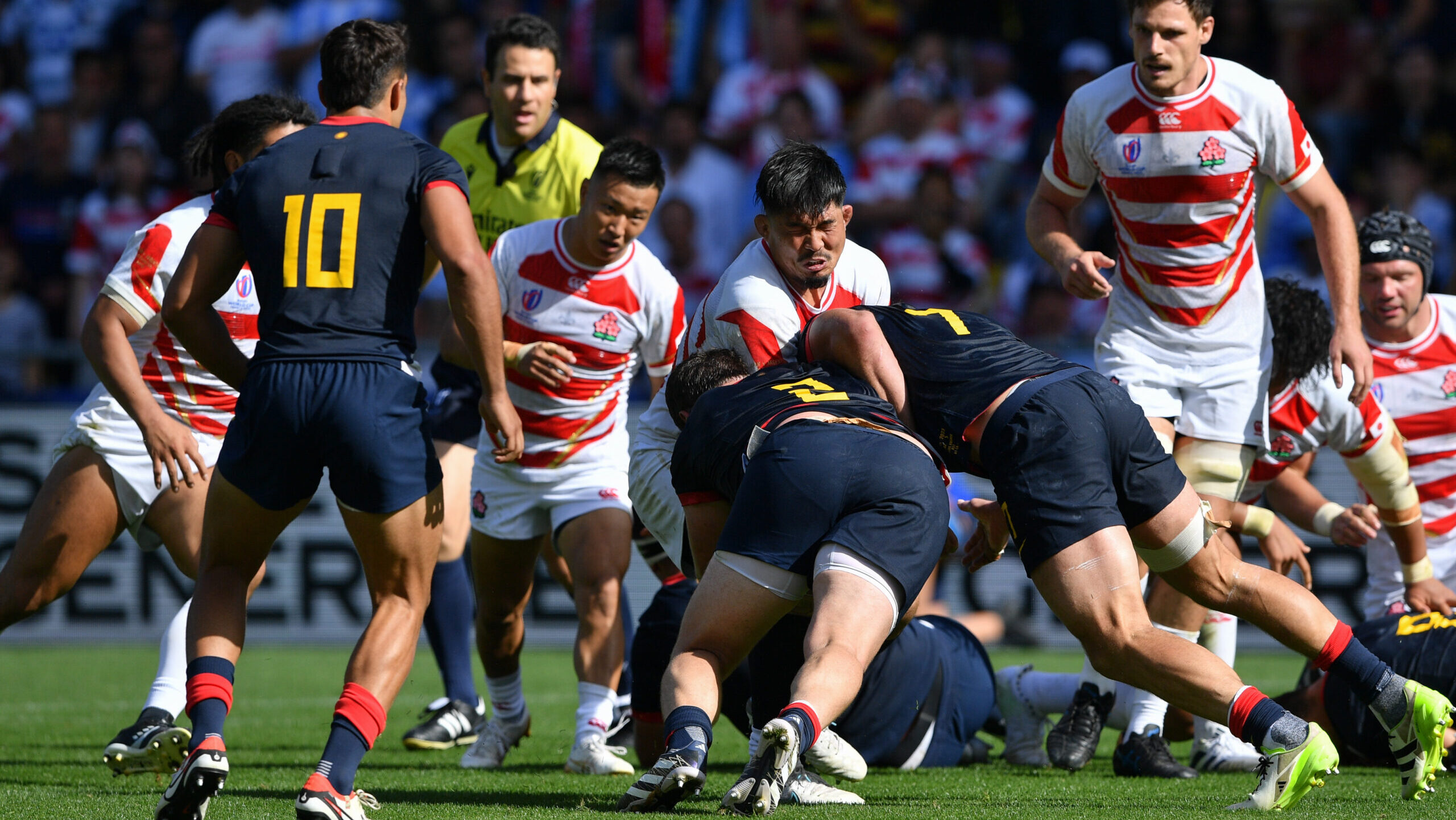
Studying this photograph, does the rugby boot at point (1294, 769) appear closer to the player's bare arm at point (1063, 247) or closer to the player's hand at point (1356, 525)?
the player's bare arm at point (1063, 247)

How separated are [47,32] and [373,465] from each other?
13.0 metres

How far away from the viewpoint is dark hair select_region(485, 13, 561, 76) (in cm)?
678

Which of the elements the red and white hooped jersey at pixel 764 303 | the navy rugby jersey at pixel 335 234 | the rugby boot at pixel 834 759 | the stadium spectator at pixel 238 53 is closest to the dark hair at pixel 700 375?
the red and white hooped jersey at pixel 764 303

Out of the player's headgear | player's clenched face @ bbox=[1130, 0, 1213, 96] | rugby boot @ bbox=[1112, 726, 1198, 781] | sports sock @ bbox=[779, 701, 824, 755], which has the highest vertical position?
player's clenched face @ bbox=[1130, 0, 1213, 96]

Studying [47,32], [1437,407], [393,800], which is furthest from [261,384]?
[47,32]

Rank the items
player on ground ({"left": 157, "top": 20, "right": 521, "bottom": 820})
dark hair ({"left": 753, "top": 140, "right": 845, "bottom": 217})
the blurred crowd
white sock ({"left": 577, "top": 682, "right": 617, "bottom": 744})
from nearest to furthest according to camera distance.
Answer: player on ground ({"left": 157, "top": 20, "right": 521, "bottom": 820}) < dark hair ({"left": 753, "top": 140, "right": 845, "bottom": 217}) < white sock ({"left": 577, "top": 682, "right": 617, "bottom": 744}) < the blurred crowd

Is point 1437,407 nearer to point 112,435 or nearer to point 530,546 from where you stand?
point 530,546

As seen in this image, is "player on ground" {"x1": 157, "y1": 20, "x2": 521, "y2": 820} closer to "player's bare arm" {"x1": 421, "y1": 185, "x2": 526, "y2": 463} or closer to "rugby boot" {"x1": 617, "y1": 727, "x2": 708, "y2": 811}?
"player's bare arm" {"x1": 421, "y1": 185, "x2": 526, "y2": 463}

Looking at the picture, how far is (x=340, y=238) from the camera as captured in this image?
409 centimetres

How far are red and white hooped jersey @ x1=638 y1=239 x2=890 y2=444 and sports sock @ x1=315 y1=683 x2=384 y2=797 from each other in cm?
160

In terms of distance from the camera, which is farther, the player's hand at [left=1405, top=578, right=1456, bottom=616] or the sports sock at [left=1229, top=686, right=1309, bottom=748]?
the player's hand at [left=1405, top=578, right=1456, bottom=616]

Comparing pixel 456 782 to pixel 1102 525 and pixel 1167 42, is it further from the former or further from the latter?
pixel 1167 42

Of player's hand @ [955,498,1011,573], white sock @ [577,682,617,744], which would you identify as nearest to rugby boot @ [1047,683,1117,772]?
player's hand @ [955,498,1011,573]

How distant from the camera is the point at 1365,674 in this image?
4.27 meters
